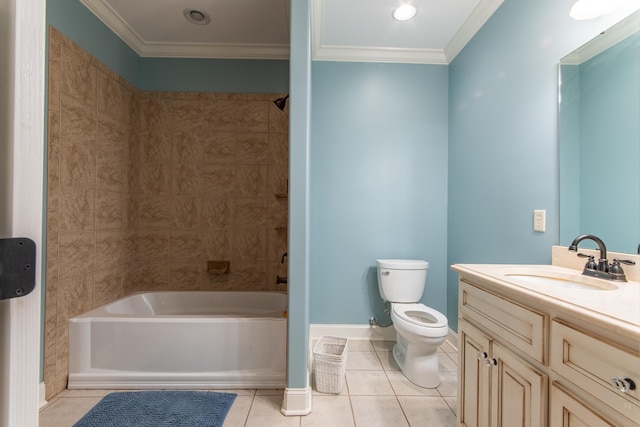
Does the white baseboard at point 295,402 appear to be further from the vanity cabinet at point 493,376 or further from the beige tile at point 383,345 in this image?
the beige tile at point 383,345

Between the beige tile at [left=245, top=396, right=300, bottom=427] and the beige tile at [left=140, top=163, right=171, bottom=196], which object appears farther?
the beige tile at [left=140, top=163, right=171, bottom=196]

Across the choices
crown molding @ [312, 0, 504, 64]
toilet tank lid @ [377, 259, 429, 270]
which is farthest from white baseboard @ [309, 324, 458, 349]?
crown molding @ [312, 0, 504, 64]

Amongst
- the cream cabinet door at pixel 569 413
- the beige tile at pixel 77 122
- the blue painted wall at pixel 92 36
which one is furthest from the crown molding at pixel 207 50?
the cream cabinet door at pixel 569 413

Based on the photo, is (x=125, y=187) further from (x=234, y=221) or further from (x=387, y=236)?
(x=387, y=236)

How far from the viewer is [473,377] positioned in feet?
3.93

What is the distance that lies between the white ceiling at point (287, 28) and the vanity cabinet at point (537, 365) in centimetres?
193

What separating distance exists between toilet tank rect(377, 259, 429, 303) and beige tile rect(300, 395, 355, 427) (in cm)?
85

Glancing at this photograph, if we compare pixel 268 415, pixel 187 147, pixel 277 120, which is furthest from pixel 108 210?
pixel 268 415

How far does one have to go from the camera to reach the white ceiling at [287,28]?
205 centimetres

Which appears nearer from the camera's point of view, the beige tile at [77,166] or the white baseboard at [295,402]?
the white baseboard at [295,402]

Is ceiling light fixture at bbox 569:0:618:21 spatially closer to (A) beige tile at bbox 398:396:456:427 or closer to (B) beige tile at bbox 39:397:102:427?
(A) beige tile at bbox 398:396:456:427

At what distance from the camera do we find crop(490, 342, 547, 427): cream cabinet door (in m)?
0.85

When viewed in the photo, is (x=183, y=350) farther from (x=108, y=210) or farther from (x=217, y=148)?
(x=217, y=148)

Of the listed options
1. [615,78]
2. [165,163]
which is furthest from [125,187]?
[615,78]
